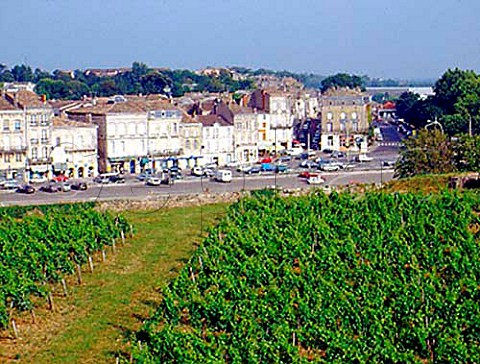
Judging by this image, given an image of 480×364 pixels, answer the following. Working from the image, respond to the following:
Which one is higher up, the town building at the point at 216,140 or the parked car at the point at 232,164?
the town building at the point at 216,140

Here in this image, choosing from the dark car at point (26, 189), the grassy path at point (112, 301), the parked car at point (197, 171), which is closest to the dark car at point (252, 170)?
the parked car at point (197, 171)

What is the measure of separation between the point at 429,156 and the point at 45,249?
2039 cm

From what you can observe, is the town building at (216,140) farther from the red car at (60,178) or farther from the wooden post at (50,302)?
the wooden post at (50,302)

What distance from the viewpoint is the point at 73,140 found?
139 feet

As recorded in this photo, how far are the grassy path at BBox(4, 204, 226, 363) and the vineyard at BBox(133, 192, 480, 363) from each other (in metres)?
0.92

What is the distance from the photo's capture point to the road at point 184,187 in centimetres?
3447

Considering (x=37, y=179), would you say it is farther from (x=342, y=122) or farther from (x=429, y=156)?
(x=342, y=122)

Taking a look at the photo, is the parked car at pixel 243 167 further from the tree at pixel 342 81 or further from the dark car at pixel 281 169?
the tree at pixel 342 81

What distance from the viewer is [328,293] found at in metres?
14.7

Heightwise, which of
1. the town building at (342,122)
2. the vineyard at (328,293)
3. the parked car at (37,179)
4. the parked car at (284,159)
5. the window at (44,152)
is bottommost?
the vineyard at (328,293)

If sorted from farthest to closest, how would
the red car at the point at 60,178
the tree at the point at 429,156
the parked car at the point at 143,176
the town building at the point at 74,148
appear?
1. the town building at the point at 74,148
2. the red car at the point at 60,178
3. the parked car at the point at 143,176
4. the tree at the point at 429,156

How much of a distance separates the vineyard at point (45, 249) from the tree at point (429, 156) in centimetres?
1440

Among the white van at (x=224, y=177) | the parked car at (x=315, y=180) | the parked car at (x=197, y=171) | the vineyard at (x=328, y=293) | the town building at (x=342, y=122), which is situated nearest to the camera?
the vineyard at (x=328, y=293)

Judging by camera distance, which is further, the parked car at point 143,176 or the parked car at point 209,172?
the parked car at point 209,172
